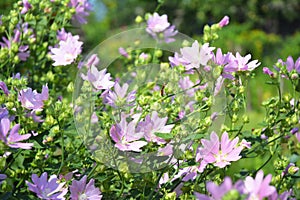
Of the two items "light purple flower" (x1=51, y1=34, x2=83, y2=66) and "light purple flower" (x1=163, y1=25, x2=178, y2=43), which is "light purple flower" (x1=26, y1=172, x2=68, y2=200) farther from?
"light purple flower" (x1=163, y1=25, x2=178, y2=43)

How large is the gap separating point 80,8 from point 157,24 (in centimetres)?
20

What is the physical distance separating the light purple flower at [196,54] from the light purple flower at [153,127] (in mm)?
128

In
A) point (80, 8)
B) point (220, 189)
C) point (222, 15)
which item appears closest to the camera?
point (220, 189)

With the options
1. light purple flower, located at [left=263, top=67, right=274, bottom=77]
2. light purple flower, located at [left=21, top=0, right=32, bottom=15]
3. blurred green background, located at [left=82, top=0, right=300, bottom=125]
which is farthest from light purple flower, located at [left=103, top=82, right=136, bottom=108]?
blurred green background, located at [left=82, top=0, right=300, bottom=125]

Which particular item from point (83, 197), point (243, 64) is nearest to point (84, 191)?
point (83, 197)

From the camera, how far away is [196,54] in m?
0.93

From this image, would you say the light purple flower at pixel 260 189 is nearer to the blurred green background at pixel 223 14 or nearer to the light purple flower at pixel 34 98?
the light purple flower at pixel 34 98

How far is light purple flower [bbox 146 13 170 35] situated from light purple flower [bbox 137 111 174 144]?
0.51 metres

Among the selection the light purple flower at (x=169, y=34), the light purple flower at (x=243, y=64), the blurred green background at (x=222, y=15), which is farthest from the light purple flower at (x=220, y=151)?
the blurred green background at (x=222, y=15)

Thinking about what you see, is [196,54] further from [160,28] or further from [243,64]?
[160,28]

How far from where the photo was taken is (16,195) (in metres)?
0.89

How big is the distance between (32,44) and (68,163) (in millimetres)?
473

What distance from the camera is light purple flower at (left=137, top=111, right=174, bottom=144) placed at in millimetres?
852

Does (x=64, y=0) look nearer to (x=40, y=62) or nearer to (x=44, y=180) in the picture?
(x=40, y=62)
